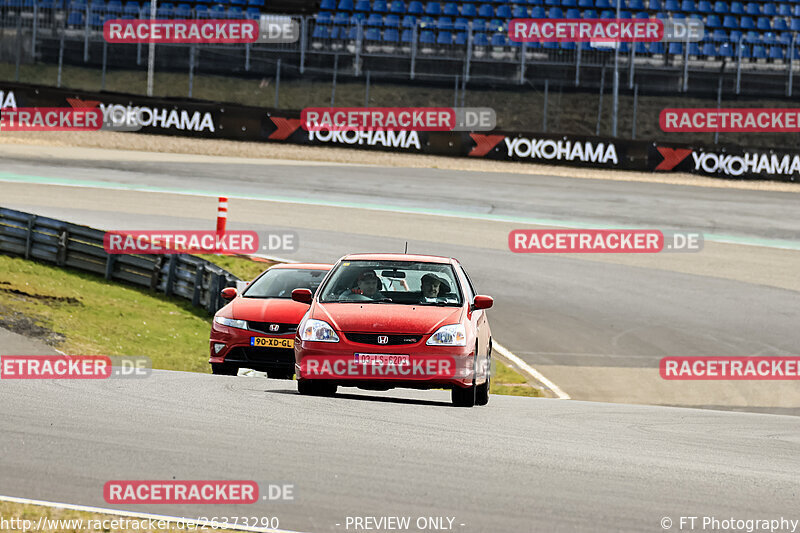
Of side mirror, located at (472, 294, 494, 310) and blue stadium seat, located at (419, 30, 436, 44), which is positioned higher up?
blue stadium seat, located at (419, 30, 436, 44)

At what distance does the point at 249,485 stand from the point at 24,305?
1307 centimetres

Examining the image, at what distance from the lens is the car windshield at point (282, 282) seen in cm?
1413

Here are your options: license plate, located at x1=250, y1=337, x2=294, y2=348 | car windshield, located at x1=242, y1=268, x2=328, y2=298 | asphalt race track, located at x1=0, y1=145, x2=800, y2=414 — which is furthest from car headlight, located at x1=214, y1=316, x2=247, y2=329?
asphalt race track, located at x1=0, y1=145, x2=800, y2=414

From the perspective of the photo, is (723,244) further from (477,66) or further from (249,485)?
(249,485)

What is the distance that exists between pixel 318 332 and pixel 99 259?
41.9 ft

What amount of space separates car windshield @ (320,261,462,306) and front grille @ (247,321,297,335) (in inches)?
85.5

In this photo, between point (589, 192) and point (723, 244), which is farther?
point (589, 192)

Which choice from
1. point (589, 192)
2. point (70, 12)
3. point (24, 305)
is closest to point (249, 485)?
point (24, 305)

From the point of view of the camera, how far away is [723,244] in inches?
1089
